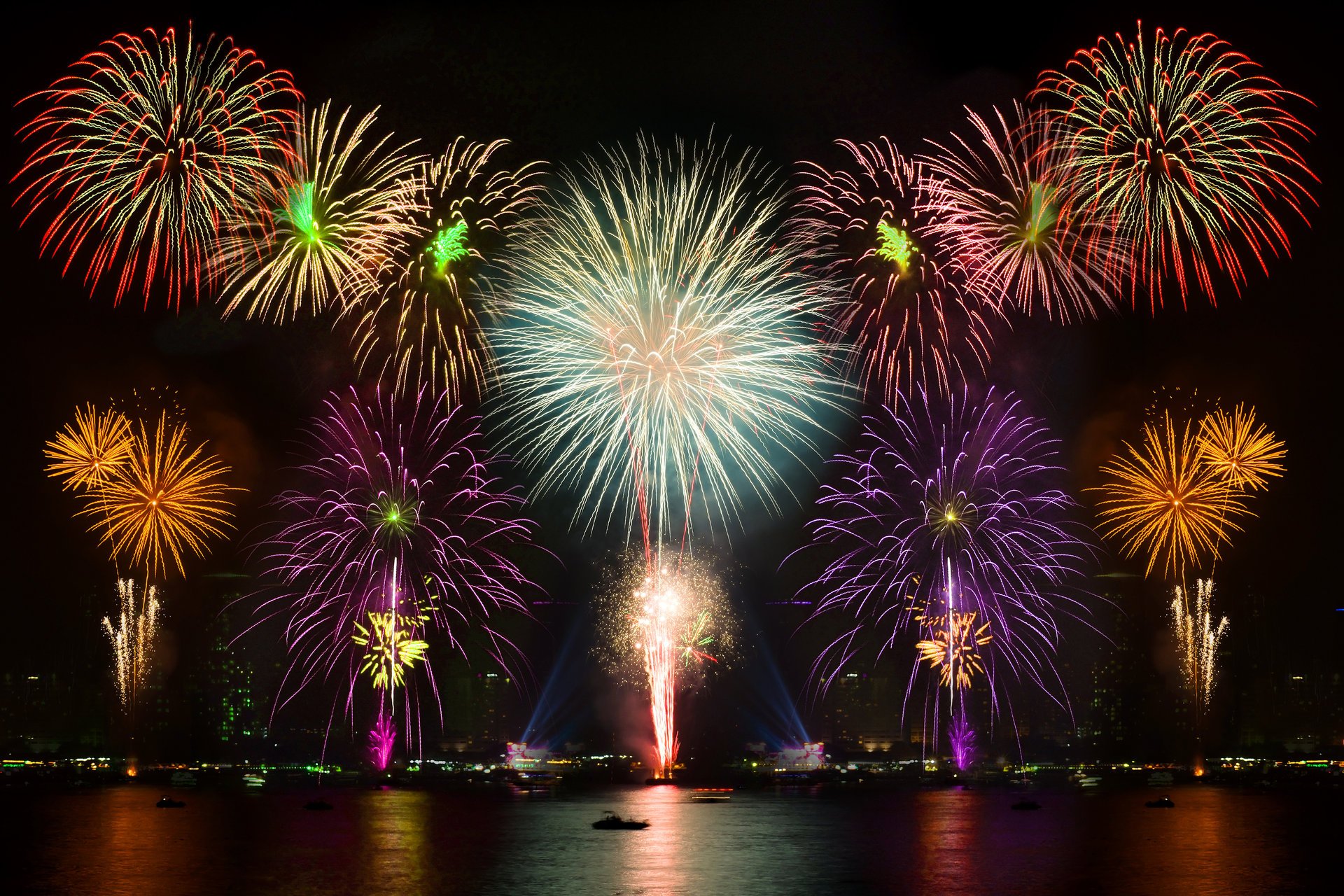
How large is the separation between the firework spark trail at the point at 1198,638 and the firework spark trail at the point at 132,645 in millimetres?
80814

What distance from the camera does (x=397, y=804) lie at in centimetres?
8494

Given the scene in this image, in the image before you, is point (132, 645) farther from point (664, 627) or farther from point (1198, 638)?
point (1198, 638)

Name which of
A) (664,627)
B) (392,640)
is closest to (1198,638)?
(664,627)

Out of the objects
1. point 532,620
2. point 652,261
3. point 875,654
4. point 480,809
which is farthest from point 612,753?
point 652,261

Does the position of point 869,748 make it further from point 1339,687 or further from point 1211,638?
point 1339,687

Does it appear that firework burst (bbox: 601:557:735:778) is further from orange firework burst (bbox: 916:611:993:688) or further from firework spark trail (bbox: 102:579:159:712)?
firework spark trail (bbox: 102:579:159:712)

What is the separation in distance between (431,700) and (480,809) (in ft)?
175

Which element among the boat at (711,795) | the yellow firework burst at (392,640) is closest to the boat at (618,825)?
the yellow firework burst at (392,640)

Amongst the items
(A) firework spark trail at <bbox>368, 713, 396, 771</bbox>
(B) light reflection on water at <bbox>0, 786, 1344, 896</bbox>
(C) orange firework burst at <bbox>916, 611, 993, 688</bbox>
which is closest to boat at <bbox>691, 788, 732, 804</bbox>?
(B) light reflection on water at <bbox>0, 786, 1344, 896</bbox>

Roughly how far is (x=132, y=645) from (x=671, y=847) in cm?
7027

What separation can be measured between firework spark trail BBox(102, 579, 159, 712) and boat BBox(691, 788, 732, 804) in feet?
146

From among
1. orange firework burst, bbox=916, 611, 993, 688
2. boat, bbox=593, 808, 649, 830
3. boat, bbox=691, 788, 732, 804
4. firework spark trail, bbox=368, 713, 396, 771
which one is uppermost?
orange firework burst, bbox=916, 611, 993, 688

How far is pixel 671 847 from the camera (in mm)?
53250

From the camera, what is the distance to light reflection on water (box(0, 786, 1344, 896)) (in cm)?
4216
